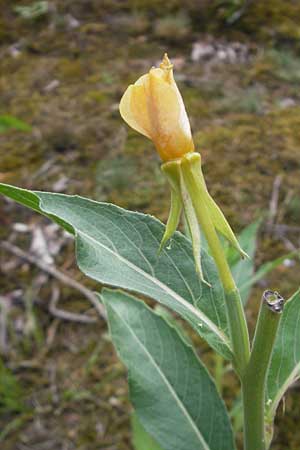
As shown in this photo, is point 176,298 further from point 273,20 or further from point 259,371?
point 273,20

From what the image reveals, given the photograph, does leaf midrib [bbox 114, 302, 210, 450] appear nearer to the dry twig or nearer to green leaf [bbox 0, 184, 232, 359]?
green leaf [bbox 0, 184, 232, 359]

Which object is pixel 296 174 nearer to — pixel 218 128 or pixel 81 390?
pixel 218 128

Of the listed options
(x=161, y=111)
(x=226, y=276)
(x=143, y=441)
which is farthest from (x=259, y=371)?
(x=143, y=441)

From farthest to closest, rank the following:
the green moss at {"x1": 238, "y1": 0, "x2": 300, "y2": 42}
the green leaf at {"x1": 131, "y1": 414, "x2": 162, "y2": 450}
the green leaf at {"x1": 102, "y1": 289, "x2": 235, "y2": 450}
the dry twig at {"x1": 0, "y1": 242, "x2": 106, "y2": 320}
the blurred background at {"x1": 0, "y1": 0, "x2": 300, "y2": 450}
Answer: the green moss at {"x1": 238, "y1": 0, "x2": 300, "y2": 42}, the dry twig at {"x1": 0, "y1": 242, "x2": 106, "y2": 320}, the blurred background at {"x1": 0, "y1": 0, "x2": 300, "y2": 450}, the green leaf at {"x1": 131, "y1": 414, "x2": 162, "y2": 450}, the green leaf at {"x1": 102, "y1": 289, "x2": 235, "y2": 450}

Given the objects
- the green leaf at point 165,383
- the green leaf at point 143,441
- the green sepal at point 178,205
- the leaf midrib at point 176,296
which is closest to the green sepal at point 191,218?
the green sepal at point 178,205

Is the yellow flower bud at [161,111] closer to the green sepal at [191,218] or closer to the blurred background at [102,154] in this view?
the green sepal at [191,218]

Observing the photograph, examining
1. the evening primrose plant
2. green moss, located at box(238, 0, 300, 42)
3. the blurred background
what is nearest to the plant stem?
the evening primrose plant

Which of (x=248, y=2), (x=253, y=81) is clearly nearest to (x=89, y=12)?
(x=248, y=2)
